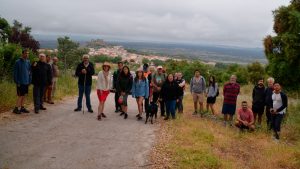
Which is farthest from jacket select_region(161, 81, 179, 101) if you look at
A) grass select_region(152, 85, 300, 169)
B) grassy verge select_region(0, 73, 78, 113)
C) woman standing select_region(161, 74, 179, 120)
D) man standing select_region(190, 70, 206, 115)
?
grassy verge select_region(0, 73, 78, 113)

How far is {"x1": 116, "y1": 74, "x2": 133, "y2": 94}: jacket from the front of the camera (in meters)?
13.1

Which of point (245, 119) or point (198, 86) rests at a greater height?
point (198, 86)

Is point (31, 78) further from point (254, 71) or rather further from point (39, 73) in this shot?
point (254, 71)

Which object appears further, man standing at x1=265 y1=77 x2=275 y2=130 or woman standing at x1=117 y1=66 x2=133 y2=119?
man standing at x1=265 y1=77 x2=275 y2=130

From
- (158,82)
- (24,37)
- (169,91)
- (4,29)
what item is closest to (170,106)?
(169,91)

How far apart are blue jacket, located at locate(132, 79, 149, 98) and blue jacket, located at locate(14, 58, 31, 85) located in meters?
3.36

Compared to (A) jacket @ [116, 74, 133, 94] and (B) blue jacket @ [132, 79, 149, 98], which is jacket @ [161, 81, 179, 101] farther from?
(A) jacket @ [116, 74, 133, 94]

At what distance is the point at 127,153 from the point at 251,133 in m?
5.85

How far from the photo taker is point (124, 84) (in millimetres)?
13125

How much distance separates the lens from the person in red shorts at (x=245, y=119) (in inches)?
536

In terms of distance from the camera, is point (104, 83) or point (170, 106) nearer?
point (104, 83)

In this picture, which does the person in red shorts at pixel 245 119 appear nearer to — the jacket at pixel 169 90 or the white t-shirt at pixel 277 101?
the white t-shirt at pixel 277 101

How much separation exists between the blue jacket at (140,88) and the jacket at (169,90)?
2.19ft

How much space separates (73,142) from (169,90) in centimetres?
482
